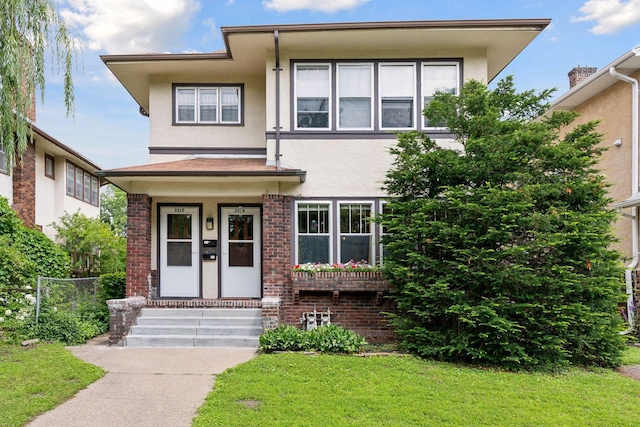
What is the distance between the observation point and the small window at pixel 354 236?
921 cm

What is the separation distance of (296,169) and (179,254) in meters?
3.42

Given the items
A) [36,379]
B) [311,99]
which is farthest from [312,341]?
[311,99]

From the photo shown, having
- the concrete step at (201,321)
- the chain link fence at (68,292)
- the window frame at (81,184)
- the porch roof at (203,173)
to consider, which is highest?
the window frame at (81,184)

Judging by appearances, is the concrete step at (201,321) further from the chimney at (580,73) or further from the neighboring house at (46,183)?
the chimney at (580,73)

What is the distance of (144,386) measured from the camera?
578 cm

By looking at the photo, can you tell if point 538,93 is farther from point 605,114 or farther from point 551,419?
point 605,114

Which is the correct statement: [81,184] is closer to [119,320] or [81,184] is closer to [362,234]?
[119,320]

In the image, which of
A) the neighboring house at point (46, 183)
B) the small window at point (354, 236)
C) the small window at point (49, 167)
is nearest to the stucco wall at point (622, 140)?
the small window at point (354, 236)

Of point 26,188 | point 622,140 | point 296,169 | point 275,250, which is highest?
point 622,140

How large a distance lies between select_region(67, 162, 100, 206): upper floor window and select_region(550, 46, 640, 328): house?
19122 millimetres

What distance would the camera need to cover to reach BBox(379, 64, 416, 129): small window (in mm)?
9367

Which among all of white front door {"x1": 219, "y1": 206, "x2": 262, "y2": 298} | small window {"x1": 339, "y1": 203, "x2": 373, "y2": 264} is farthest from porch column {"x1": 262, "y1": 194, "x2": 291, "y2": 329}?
small window {"x1": 339, "y1": 203, "x2": 373, "y2": 264}

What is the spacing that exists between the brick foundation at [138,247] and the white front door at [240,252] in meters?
1.61

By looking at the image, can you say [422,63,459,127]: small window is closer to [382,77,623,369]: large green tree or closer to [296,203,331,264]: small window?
[382,77,623,369]: large green tree
